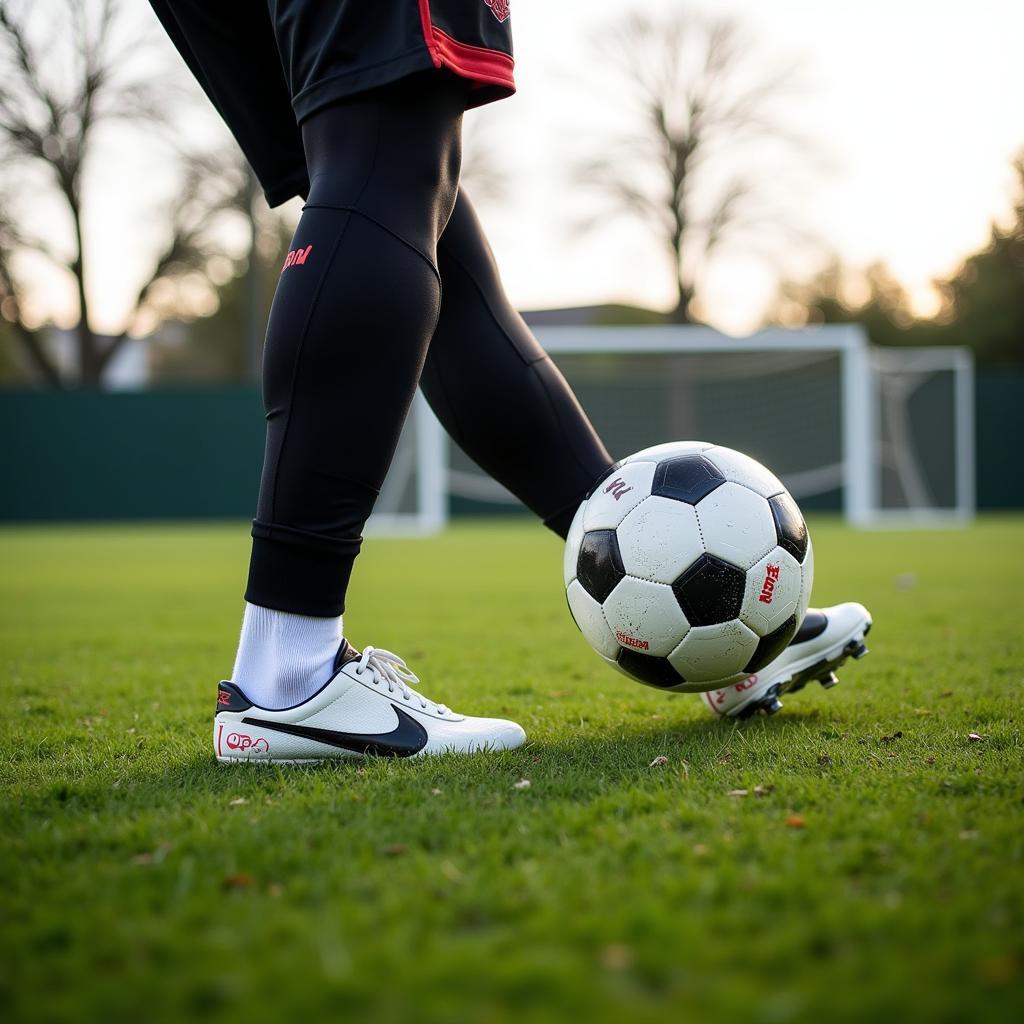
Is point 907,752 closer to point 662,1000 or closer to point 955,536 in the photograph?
point 662,1000

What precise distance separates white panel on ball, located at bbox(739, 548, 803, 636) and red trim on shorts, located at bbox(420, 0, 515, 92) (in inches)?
36.7

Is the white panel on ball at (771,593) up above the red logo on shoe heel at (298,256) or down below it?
below

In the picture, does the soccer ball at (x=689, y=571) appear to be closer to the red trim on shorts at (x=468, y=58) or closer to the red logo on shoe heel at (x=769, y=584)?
the red logo on shoe heel at (x=769, y=584)

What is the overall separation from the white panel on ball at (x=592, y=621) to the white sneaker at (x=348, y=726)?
26cm

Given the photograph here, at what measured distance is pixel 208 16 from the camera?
1816mm

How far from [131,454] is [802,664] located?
15.7 metres

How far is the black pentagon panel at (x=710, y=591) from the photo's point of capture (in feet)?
6.02

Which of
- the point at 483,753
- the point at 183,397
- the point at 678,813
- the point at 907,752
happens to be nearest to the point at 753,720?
the point at 907,752

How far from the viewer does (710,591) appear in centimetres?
184

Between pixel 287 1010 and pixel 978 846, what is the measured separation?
2.53ft

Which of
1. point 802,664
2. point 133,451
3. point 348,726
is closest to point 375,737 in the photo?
point 348,726

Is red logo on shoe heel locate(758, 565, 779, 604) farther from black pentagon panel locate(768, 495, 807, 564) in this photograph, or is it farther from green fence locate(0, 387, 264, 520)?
green fence locate(0, 387, 264, 520)

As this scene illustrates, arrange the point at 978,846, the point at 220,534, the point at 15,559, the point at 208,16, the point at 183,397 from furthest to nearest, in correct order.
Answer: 1. the point at 183,397
2. the point at 220,534
3. the point at 15,559
4. the point at 208,16
5. the point at 978,846

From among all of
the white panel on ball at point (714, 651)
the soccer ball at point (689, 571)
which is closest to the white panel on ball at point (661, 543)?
the soccer ball at point (689, 571)
